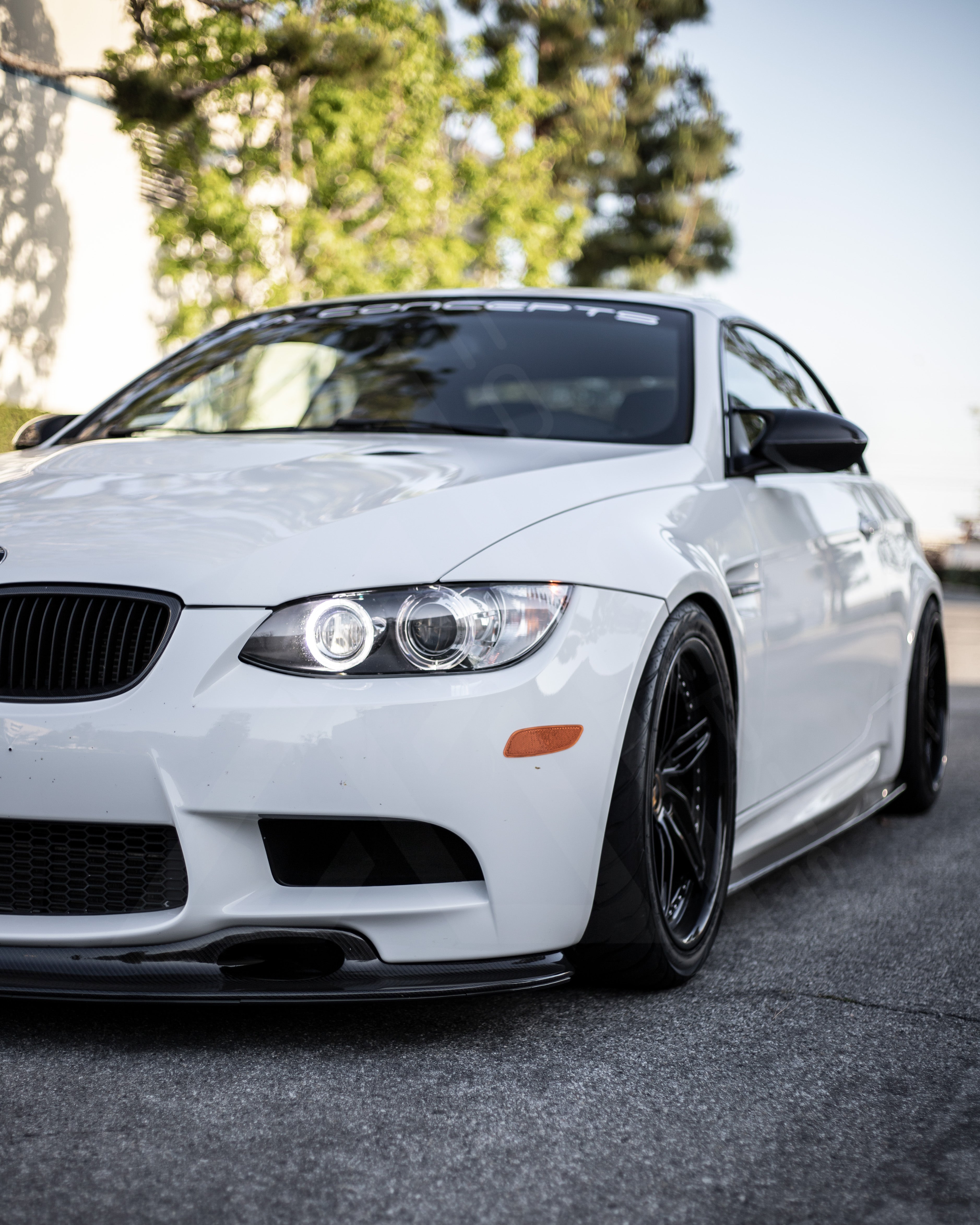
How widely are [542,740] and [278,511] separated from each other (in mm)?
625

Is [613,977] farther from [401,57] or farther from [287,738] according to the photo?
[401,57]

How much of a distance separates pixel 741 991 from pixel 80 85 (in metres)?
15.0

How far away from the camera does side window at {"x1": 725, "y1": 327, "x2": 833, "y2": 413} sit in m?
3.72

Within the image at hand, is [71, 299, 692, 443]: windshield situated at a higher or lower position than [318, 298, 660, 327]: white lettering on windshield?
lower

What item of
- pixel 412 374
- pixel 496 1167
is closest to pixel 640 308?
pixel 412 374

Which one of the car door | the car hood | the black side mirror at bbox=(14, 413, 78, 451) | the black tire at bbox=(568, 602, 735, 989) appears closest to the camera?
the car hood

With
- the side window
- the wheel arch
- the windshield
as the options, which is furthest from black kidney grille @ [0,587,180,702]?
the side window

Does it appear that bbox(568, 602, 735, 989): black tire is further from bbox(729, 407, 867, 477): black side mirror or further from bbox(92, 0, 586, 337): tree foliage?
bbox(92, 0, 586, 337): tree foliage

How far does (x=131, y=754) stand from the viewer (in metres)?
2.17

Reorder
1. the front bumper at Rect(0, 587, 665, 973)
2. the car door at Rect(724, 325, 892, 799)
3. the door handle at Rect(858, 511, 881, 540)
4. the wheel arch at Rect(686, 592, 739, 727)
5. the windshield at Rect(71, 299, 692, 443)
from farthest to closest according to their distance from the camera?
1. the door handle at Rect(858, 511, 881, 540)
2. the windshield at Rect(71, 299, 692, 443)
3. the car door at Rect(724, 325, 892, 799)
4. the wheel arch at Rect(686, 592, 739, 727)
5. the front bumper at Rect(0, 587, 665, 973)

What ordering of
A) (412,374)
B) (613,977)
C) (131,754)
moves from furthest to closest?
1. (412,374)
2. (613,977)
3. (131,754)

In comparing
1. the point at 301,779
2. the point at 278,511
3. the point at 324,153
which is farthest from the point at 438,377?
the point at 324,153

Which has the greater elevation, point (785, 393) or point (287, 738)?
point (785, 393)

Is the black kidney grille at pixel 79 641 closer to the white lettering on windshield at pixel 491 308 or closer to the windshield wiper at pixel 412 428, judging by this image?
the windshield wiper at pixel 412 428
